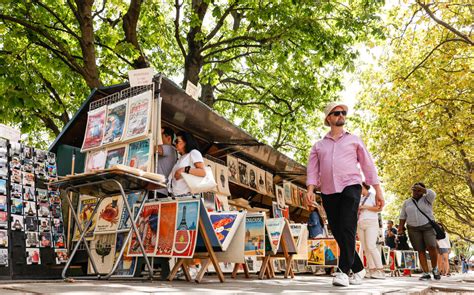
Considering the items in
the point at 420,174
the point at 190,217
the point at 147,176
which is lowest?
the point at 190,217

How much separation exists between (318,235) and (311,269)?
2.75 ft

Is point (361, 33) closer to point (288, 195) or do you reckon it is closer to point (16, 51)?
point (288, 195)

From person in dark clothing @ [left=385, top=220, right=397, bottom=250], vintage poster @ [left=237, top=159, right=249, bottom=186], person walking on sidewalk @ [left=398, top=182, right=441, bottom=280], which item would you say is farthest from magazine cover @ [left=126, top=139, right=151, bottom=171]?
person in dark clothing @ [left=385, top=220, right=397, bottom=250]

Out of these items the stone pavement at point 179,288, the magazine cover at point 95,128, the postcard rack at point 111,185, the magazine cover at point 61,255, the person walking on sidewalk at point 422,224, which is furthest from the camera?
the person walking on sidewalk at point 422,224

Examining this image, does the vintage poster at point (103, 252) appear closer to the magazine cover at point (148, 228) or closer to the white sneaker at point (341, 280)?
the magazine cover at point (148, 228)

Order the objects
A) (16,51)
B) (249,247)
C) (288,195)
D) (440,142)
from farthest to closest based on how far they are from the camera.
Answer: (440,142) → (288,195) → (16,51) → (249,247)

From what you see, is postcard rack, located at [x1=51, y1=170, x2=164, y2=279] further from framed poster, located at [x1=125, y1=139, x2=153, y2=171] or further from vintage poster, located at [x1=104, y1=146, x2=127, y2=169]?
vintage poster, located at [x1=104, y1=146, x2=127, y2=169]

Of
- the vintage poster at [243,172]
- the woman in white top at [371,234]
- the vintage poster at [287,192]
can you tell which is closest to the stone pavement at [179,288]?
the woman in white top at [371,234]

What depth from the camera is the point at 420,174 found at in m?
24.1

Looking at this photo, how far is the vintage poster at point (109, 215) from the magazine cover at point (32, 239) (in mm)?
928

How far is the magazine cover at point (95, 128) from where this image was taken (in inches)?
270

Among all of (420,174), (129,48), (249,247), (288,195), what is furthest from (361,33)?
(420,174)

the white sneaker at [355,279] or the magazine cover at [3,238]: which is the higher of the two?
the magazine cover at [3,238]

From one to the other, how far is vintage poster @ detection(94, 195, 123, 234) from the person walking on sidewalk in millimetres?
6032
